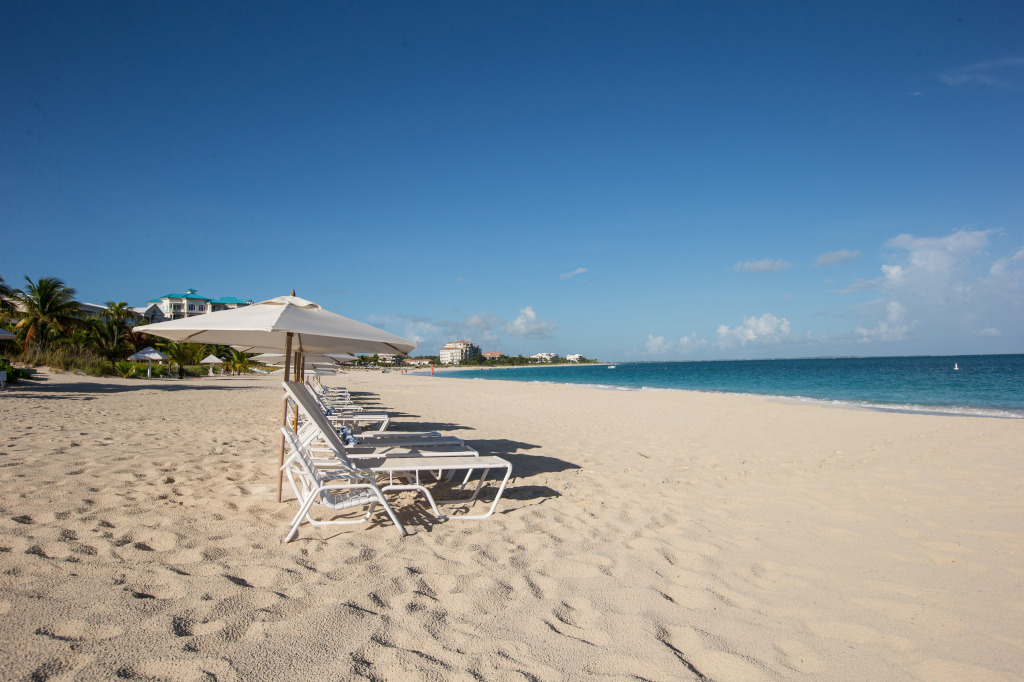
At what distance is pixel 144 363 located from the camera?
106 ft

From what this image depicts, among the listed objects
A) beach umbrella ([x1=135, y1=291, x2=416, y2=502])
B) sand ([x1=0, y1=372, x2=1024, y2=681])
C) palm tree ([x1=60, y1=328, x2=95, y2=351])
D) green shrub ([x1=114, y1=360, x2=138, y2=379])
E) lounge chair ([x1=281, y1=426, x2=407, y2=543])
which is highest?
palm tree ([x1=60, y1=328, x2=95, y2=351])

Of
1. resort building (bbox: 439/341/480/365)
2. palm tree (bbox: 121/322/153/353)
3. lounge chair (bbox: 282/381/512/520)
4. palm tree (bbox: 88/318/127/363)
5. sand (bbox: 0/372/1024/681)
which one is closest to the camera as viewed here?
sand (bbox: 0/372/1024/681)

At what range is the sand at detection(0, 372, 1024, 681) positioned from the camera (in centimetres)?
234

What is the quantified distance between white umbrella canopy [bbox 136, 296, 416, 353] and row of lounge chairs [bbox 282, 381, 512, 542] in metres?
0.59

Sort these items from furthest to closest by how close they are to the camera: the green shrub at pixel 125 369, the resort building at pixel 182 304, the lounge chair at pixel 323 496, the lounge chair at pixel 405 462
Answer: the resort building at pixel 182 304, the green shrub at pixel 125 369, the lounge chair at pixel 405 462, the lounge chair at pixel 323 496

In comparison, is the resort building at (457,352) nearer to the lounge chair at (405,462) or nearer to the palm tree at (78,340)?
the palm tree at (78,340)

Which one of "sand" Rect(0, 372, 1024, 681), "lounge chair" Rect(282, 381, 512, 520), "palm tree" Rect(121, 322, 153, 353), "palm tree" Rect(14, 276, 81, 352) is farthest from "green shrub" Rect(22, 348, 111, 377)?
"lounge chair" Rect(282, 381, 512, 520)

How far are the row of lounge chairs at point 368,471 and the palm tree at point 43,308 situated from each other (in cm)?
3698

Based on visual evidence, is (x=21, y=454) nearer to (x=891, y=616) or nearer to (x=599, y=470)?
(x=599, y=470)

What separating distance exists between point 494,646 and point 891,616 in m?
2.22

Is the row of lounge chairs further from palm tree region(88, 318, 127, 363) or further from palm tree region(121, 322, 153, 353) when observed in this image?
palm tree region(121, 322, 153, 353)

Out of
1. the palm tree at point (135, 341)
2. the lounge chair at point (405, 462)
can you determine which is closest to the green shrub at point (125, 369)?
the palm tree at point (135, 341)

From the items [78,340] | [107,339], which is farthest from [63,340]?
[107,339]

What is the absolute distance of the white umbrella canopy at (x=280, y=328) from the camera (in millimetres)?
4172
